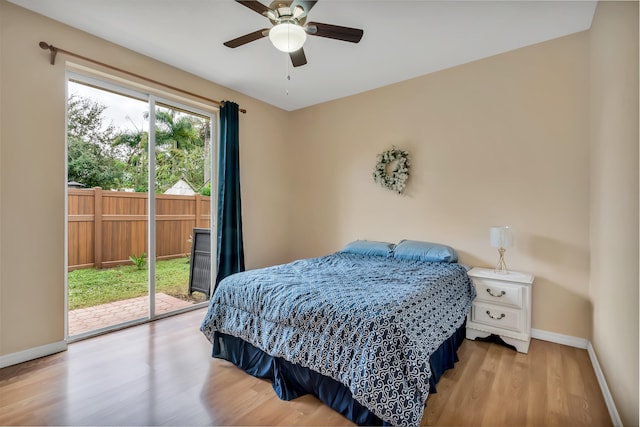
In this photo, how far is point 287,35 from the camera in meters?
1.99

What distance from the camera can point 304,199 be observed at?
4629 millimetres

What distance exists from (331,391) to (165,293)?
101 inches

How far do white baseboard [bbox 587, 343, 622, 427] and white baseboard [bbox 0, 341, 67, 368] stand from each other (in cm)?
385

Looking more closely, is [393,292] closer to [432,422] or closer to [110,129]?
[432,422]

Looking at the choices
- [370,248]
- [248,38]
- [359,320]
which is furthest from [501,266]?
[248,38]

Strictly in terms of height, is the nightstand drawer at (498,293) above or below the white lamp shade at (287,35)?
below

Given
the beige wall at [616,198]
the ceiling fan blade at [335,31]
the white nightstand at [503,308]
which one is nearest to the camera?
the beige wall at [616,198]

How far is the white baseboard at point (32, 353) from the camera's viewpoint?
2.29 metres

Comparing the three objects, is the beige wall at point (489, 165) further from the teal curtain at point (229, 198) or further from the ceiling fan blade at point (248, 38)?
the ceiling fan blade at point (248, 38)

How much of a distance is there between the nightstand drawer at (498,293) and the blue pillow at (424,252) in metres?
0.38

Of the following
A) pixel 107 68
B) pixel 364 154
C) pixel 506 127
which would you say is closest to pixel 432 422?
pixel 506 127

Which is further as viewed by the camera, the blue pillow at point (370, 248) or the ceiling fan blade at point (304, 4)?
the blue pillow at point (370, 248)

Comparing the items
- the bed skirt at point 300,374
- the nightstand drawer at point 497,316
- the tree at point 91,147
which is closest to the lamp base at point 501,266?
the nightstand drawer at point 497,316

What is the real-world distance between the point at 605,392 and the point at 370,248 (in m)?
2.14
